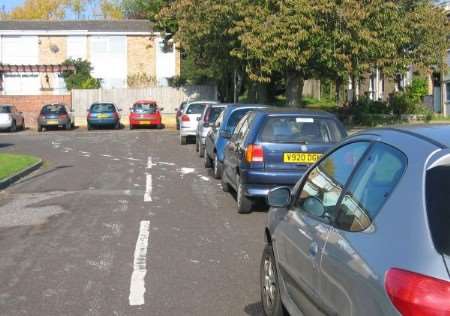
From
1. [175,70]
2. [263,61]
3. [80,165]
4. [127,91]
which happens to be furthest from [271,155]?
[175,70]

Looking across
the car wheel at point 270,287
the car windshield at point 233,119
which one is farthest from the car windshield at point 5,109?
the car wheel at point 270,287

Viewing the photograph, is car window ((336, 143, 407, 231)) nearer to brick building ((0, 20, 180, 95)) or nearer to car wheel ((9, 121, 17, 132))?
car wheel ((9, 121, 17, 132))

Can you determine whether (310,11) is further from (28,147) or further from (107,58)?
(107,58)

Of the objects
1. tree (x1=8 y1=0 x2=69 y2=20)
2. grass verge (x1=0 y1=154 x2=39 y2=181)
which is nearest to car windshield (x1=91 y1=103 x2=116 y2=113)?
grass verge (x1=0 y1=154 x2=39 y2=181)

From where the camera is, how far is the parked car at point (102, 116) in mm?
36156

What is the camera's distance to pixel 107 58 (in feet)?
171

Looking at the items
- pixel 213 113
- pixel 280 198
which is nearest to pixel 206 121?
pixel 213 113

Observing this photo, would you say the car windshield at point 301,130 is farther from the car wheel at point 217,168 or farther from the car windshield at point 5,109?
the car windshield at point 5,109

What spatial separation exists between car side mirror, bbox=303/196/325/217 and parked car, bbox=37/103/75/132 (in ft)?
108

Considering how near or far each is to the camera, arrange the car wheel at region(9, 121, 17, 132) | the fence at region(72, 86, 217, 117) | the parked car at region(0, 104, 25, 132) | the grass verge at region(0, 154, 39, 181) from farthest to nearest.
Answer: the fence at region(72, 86, 217, 117) < the car wheel at region(9, 121, 17, 132) < the parked car at region(0, 104, 25, 132) < the grass verge at region(0, 154, 39, 181)

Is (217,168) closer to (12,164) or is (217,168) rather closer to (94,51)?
(12,164)

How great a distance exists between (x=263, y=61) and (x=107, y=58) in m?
30.3

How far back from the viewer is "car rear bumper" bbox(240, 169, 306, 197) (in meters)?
10.1

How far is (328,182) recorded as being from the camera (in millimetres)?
4492
